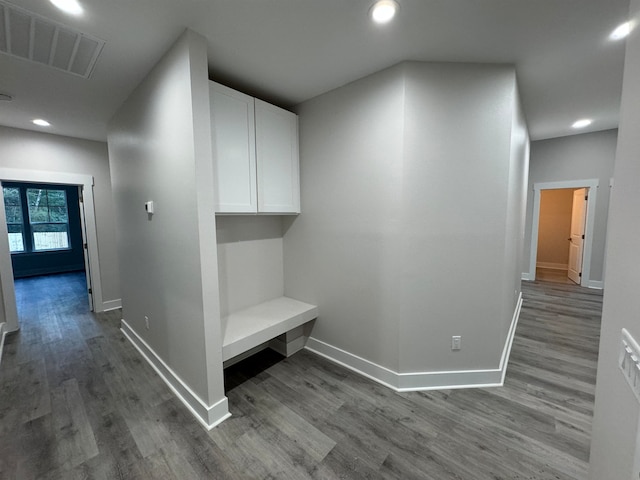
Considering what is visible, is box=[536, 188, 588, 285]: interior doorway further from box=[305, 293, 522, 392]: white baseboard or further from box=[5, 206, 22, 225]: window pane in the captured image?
box=[5, 206, 22, 225]: window pane

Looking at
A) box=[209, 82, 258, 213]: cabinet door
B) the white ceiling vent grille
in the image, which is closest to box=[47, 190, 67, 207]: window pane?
the white ceiling vent grille

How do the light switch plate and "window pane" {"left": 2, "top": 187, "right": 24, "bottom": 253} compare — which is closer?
the light switch plate

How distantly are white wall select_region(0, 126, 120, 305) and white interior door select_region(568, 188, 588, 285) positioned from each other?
26.9 feet

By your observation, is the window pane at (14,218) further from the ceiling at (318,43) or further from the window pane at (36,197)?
the ceiling at (318,43)

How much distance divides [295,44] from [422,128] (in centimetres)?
108

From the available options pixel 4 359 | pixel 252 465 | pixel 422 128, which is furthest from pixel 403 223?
pixel 4 359

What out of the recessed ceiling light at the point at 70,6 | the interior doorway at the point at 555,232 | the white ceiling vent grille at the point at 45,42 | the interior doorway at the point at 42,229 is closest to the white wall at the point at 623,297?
the recessed ceiling light at the point at 70,6

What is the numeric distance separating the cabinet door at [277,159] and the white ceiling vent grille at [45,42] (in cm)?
116

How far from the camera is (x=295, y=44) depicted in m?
1.75

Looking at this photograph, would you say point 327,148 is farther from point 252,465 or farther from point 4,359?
point 4,359

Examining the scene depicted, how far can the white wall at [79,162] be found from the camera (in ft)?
10.8

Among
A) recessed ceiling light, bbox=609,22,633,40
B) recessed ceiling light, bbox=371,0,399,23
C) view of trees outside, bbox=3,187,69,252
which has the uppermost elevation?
recessed ceiling light, bbox=609,22,633,40

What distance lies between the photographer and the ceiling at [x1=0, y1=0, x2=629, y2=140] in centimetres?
146

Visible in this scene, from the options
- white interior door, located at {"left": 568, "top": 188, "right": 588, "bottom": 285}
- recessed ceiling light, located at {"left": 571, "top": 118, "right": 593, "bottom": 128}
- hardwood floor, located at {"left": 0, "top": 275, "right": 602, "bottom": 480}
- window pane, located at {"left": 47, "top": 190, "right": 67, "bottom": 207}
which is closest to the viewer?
hardwood floor, located at {"left": 0, "top": 275, "right": 602, "bottom": 480}
